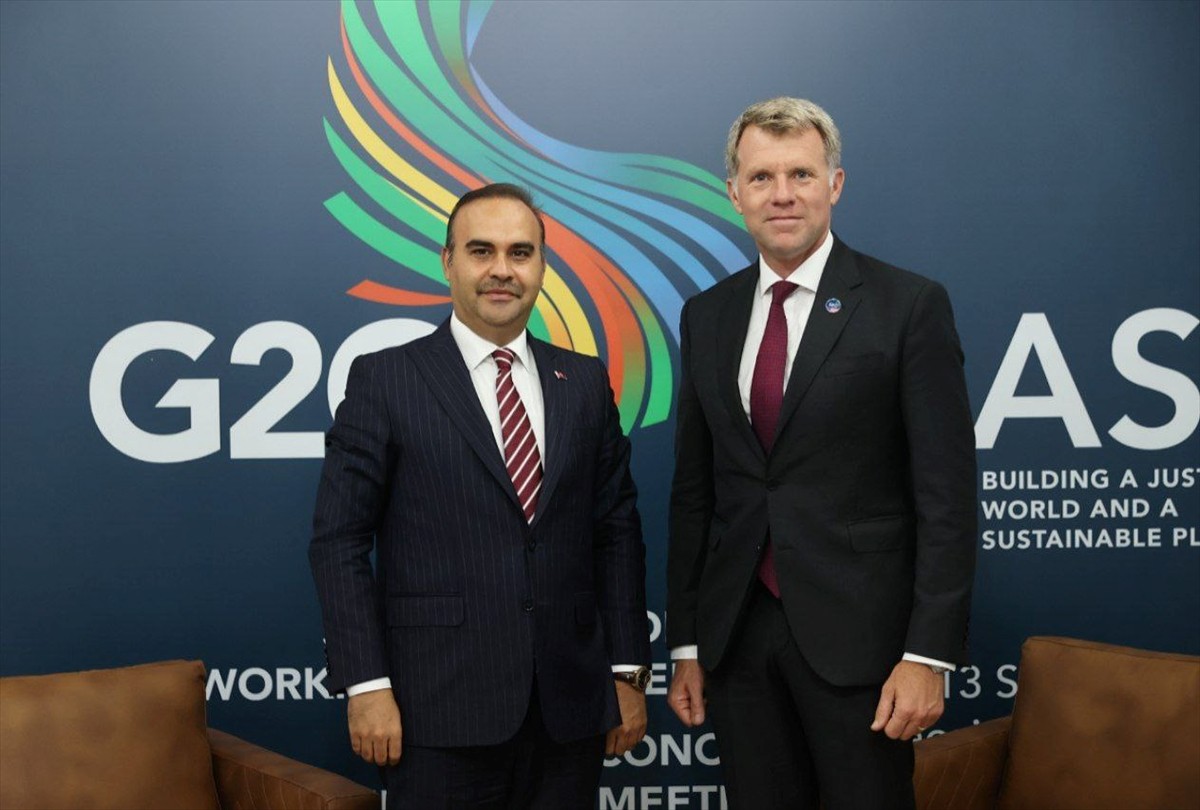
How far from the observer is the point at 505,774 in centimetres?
213

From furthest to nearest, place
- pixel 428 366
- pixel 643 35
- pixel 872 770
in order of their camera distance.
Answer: pixel 643 35
pixel 428 366
pixel 872 770

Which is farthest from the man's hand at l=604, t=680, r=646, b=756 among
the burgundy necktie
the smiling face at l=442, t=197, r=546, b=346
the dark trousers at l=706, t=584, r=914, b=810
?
the smiling face at l=442, t=197, r=546, b=346

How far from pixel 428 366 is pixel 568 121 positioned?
1.24m

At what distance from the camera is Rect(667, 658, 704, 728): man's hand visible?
89.0 inches

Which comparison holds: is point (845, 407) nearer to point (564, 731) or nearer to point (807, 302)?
point (807, 302)

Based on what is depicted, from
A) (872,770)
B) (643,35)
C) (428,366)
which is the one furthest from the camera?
(643,35)

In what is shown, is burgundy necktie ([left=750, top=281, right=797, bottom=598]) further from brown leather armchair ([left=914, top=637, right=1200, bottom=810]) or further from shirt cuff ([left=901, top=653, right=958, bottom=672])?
brown leather armchair ([left=914, top=637, right=1200, bottom=810])

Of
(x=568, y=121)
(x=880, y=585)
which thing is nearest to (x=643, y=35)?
(x=568, y=121)

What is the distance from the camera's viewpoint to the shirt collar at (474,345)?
222 cm

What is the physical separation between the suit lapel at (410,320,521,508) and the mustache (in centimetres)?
12

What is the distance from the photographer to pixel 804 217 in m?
2.09

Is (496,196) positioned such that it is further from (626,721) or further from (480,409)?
(626,721)

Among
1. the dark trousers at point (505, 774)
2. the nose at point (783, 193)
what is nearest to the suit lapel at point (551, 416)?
the dark trousers at point (505, 774)

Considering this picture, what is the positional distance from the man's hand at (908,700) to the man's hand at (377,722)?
0.88 meters
